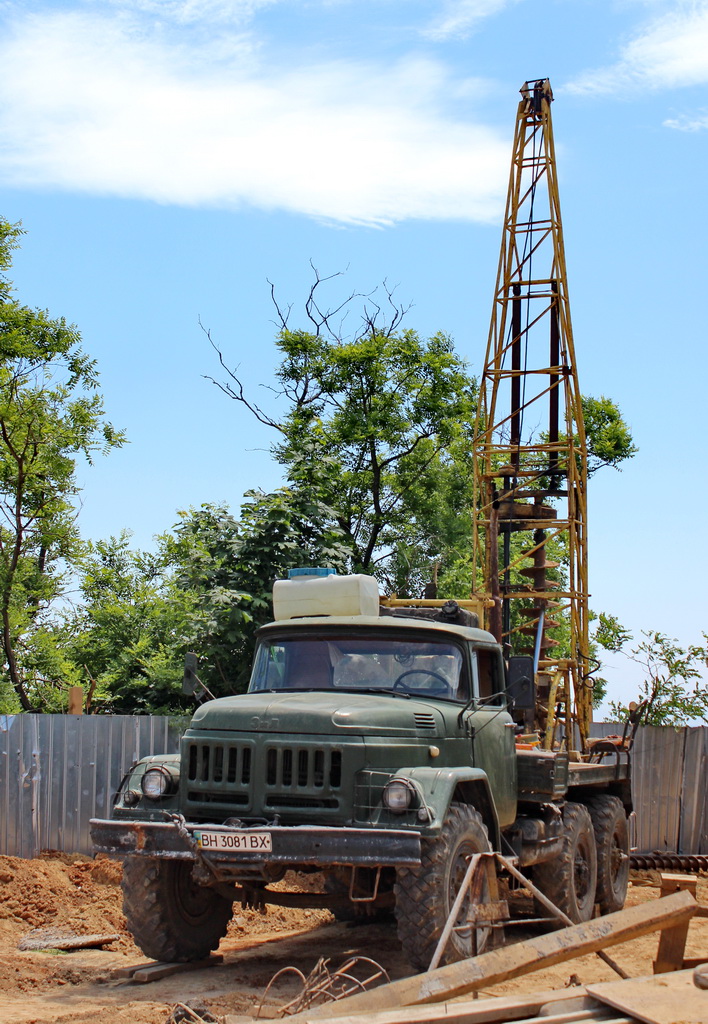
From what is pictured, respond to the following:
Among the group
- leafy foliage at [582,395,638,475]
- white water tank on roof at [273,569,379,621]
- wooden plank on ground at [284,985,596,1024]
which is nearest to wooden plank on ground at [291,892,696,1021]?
wooden plank on ground at [284,985,596,1024]

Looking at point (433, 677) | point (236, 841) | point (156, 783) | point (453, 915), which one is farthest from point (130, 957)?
point (433, 677)

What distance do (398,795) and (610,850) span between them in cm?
507

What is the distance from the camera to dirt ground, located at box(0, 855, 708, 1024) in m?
7.17

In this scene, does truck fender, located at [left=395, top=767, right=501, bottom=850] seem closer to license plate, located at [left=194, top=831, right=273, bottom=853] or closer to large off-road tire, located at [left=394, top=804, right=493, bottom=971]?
large off-road tire, located at [left=394, top=804, right=493, bottom=971]

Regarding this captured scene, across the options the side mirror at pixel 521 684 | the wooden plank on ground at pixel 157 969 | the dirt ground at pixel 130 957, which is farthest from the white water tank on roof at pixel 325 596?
the wooden plank on ground at pixel 157 969

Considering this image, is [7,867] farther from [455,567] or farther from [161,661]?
[455,567]

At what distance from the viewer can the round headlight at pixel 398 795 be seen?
7.41m

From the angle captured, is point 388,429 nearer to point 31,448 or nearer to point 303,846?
point 31,448

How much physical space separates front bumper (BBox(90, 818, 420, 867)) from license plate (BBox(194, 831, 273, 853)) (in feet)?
0.08

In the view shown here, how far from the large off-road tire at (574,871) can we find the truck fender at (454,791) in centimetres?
178

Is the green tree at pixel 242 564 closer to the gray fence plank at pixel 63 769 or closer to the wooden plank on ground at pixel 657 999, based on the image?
the gray fence plank at pixel 63 769

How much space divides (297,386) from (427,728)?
71.2 ft

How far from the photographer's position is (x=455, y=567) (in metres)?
28.9

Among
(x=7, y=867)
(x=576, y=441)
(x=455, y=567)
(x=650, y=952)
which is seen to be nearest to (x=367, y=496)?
(x=455, y=567)
